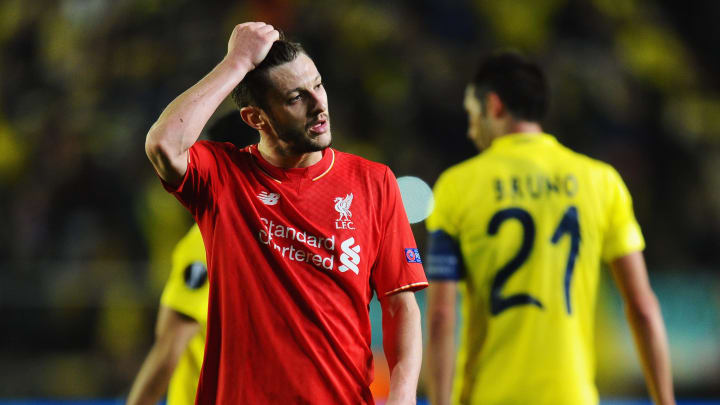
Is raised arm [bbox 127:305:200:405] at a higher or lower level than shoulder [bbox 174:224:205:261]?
lower

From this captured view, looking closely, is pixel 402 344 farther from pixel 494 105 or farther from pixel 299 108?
pixel 494 105

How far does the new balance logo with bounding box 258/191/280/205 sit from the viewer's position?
8.52 ft

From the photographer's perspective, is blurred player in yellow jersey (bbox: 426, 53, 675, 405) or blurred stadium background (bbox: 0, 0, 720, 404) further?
blurred stadium background (bbox: 0, 0, 720, 404)

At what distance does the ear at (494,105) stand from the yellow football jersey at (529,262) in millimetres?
244

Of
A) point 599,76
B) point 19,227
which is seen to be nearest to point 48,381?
point 19,227

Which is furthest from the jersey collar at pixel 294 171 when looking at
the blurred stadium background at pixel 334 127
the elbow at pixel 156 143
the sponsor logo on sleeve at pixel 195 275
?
the blurred stadium background at pixel 334 127

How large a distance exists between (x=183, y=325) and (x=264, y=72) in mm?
1148

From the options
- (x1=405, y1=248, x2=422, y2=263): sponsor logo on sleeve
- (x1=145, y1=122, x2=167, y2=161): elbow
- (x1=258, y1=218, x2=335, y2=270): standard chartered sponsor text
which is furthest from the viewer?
(x1=405, y1=248, x2=422, y2=263): sponsor logo on sleeve

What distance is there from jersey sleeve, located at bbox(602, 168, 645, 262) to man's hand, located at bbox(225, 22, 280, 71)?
5.36ft

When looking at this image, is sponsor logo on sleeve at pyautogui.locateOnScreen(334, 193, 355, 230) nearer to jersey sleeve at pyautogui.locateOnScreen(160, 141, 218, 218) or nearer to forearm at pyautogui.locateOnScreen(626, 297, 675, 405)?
jersey sleeve at pyautogui.locateOnScreen(160, 141, 218, 218)

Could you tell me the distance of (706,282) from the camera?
7801 mm

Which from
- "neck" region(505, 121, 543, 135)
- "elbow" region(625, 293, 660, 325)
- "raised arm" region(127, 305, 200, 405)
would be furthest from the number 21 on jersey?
"raised arm" region(127, 305, 200, 405)

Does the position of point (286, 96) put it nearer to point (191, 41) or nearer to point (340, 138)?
point (340, 138)

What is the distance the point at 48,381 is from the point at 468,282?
18.1ft
